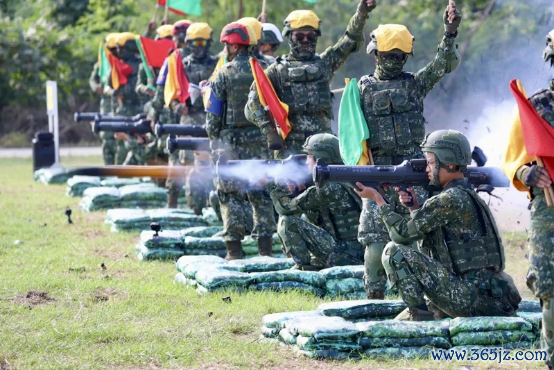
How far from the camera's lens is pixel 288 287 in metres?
8.47

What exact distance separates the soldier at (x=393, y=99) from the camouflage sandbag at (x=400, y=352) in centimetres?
141

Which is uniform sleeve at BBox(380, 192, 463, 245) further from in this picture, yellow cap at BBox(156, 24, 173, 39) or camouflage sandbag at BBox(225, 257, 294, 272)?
yellow cap at BBox(156, 24, 173, 39)

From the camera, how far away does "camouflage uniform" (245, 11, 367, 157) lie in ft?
30.8

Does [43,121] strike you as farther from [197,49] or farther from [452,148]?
[452,148]

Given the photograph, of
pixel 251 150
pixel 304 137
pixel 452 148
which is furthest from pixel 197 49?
pixel 452 148

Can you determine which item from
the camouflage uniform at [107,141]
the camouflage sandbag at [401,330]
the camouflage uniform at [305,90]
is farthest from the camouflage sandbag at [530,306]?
the camouflage uniform at [107,141]

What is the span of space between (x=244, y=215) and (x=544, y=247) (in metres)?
4.82

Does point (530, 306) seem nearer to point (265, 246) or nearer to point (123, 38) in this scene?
point (265, 246)

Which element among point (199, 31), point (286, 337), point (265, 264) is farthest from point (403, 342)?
point (199, 31)

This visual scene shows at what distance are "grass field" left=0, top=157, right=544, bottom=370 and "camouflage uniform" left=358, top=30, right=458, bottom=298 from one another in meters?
0.98

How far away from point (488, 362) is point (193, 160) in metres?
7.71

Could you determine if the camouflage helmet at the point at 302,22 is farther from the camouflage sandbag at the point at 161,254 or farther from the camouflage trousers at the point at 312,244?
the camouflage sandbag at the point at 161,254

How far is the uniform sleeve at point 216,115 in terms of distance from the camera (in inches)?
403

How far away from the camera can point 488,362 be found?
6.24 metres
